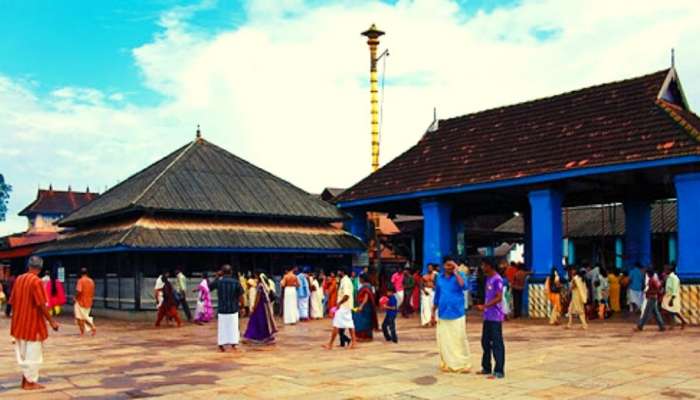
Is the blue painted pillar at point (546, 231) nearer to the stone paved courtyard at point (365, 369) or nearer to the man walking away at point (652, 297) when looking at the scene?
the stone paved courtyard at point (365, 369)

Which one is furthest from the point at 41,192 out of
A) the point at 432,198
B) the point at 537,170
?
the point at 537,170

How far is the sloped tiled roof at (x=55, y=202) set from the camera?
62.7 meters

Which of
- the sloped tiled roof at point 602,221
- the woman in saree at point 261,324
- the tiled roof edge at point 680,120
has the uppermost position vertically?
the tiled roof edge at point 680,120

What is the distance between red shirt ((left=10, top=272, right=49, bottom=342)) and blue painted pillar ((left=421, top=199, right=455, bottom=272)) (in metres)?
15.4

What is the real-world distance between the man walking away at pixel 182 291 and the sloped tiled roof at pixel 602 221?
18764 mm

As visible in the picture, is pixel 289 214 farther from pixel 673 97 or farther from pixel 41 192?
pixel 41 192

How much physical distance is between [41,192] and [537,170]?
54163 millimetres

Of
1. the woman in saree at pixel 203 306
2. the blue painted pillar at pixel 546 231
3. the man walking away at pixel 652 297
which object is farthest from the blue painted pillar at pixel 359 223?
the man walking away at pixel 652 297

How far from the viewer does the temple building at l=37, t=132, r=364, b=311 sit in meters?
22.0

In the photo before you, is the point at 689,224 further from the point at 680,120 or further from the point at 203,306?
the point at 203,306

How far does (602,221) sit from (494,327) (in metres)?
24.2

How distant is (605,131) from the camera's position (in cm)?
2008

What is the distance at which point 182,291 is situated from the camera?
68.6 ft

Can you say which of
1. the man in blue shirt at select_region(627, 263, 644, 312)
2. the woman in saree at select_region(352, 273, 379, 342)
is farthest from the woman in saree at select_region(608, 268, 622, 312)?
the woman in saree at select_region(352, 273, 379, 342)
